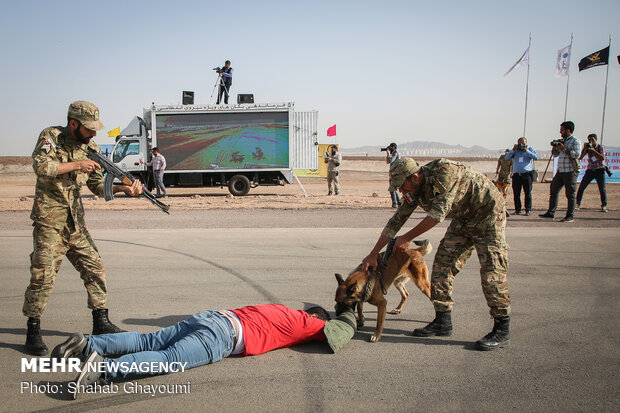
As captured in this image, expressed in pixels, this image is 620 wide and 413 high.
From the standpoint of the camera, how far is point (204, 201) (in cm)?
1784

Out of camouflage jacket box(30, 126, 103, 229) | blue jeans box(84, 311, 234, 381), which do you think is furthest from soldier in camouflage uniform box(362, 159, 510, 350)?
camouflage jacket box(30, 126, 103, 229)

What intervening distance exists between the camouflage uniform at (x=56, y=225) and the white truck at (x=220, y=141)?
16191 millimetres

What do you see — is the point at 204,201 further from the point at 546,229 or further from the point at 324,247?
the point at 546,229

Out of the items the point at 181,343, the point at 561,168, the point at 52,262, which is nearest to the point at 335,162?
the point at 561,168

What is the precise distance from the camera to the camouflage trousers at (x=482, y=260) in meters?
4.21

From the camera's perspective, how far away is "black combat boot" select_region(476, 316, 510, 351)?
13.8 feet

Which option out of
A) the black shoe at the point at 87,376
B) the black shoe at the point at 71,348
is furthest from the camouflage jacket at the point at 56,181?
the black shoe at the point at 87,376

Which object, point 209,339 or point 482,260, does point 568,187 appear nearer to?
point 482,260

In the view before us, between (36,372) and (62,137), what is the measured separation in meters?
2.04

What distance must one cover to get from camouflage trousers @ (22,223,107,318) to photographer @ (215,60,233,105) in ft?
58.3

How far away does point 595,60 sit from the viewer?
2697 cm

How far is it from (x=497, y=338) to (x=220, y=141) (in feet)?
57.5

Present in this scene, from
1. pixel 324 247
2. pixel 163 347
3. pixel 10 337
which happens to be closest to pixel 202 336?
pixel 163 347

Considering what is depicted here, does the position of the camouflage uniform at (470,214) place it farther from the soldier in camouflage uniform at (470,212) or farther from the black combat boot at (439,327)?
the black combat boot at (439,327)
